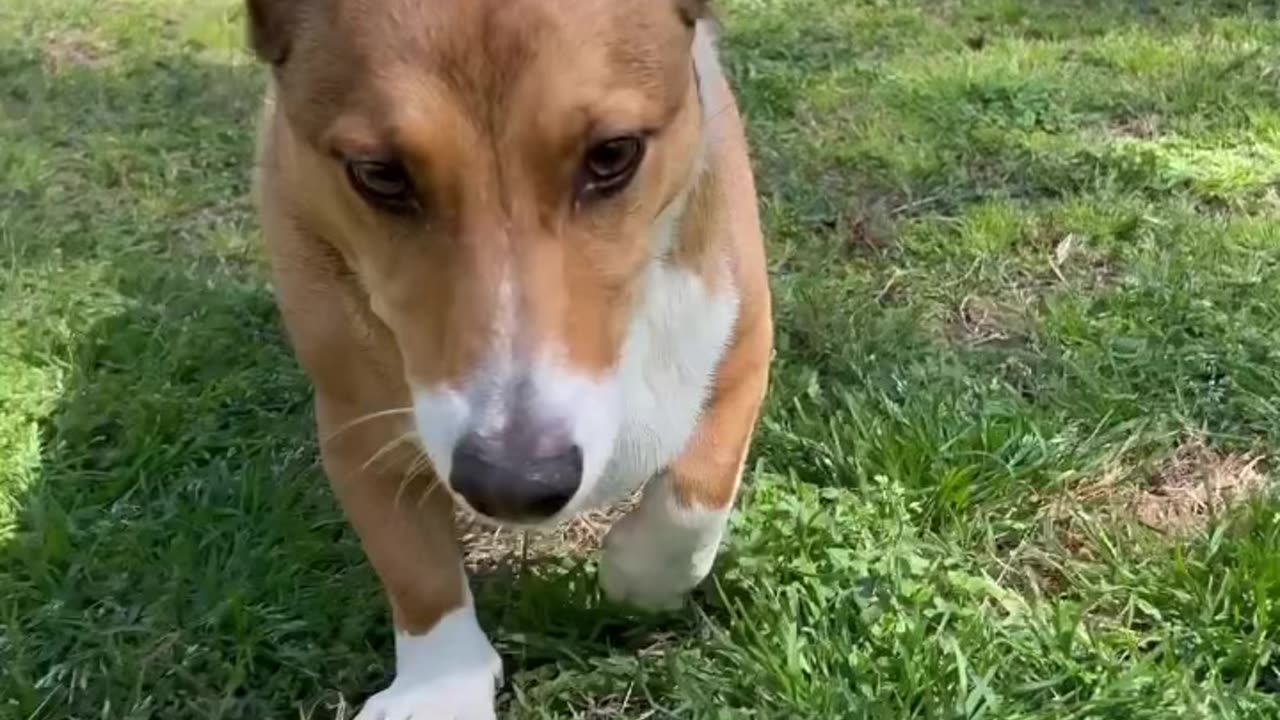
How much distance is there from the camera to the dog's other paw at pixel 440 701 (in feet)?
8.06

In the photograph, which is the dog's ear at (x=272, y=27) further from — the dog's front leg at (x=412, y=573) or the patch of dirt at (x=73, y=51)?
the patch of dirt at (x=73, y=51)

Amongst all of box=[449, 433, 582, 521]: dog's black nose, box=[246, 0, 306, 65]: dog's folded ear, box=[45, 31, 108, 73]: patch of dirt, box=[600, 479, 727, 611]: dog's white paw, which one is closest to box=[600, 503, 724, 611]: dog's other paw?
box=[600, 479, 727, 611]: dog's white paw

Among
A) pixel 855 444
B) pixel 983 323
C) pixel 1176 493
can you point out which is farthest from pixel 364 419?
pixel 983 323

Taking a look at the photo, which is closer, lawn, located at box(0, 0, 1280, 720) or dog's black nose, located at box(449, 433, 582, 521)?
dog's black nose, located at box(449, 433, 582, 521)

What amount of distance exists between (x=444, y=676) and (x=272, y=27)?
0.98m

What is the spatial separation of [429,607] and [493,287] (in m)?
0.74

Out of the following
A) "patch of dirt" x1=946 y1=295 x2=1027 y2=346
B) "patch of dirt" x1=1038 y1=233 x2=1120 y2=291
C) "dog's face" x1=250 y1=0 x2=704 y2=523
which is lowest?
"patch of dirt" x1=1038 y1=233 x2=1120 y2=291

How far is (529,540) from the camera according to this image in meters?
2.96

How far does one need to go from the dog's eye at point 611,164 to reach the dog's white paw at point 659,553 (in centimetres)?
65

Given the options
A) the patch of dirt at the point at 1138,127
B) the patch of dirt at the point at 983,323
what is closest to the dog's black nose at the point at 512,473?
the patch of dirt at the point at 983,323

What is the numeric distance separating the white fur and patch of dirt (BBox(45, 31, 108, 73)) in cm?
407

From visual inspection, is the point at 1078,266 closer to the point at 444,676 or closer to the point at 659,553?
the point at 659,553

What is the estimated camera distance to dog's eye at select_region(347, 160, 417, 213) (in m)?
2.00

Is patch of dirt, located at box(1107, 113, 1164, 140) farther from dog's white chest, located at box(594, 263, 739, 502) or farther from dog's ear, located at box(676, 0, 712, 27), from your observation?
dog's ear, located at box(676, 0, 712, 27)
